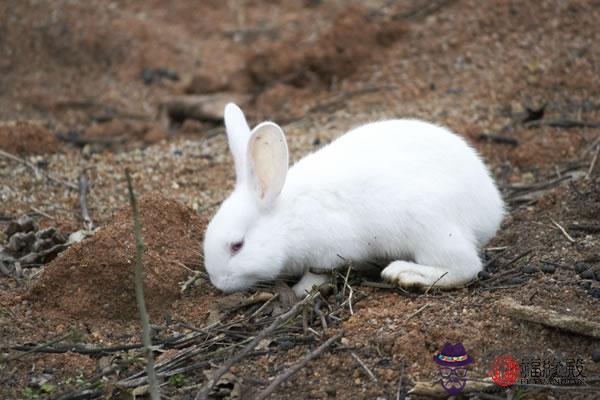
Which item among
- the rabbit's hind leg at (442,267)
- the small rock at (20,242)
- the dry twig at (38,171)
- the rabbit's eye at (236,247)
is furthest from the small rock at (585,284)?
the dry twig at (38,171)

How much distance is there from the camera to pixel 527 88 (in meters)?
8.95

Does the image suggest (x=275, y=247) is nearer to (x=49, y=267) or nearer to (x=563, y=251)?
(x=49, y=267)

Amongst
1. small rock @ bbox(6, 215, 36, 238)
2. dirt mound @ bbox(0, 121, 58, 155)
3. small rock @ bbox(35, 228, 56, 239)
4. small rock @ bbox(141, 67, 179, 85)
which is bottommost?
small rock @ bbox(35, 228, 56, 239)

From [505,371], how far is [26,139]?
18.0ft

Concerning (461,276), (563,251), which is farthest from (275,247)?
(563,251)

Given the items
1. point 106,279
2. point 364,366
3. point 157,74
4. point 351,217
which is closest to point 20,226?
point 106,279

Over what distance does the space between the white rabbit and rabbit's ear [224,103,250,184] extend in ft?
0.14

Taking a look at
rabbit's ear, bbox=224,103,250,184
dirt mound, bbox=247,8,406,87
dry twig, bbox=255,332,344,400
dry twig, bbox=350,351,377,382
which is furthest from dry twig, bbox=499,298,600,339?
dirt mound, bbox=247,8,406,87

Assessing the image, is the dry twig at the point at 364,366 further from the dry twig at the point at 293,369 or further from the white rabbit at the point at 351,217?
the white rabbit at the point at 351,217

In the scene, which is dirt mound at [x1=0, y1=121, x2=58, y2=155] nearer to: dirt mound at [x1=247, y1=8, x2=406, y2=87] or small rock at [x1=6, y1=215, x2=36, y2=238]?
small rock at [x1=6, y1=215, x2=36, y2=238]

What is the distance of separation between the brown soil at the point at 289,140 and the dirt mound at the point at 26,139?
19mm

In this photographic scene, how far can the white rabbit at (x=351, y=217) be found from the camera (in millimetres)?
5266

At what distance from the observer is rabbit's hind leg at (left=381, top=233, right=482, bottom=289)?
5211 millimetres

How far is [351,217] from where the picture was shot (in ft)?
17.7
